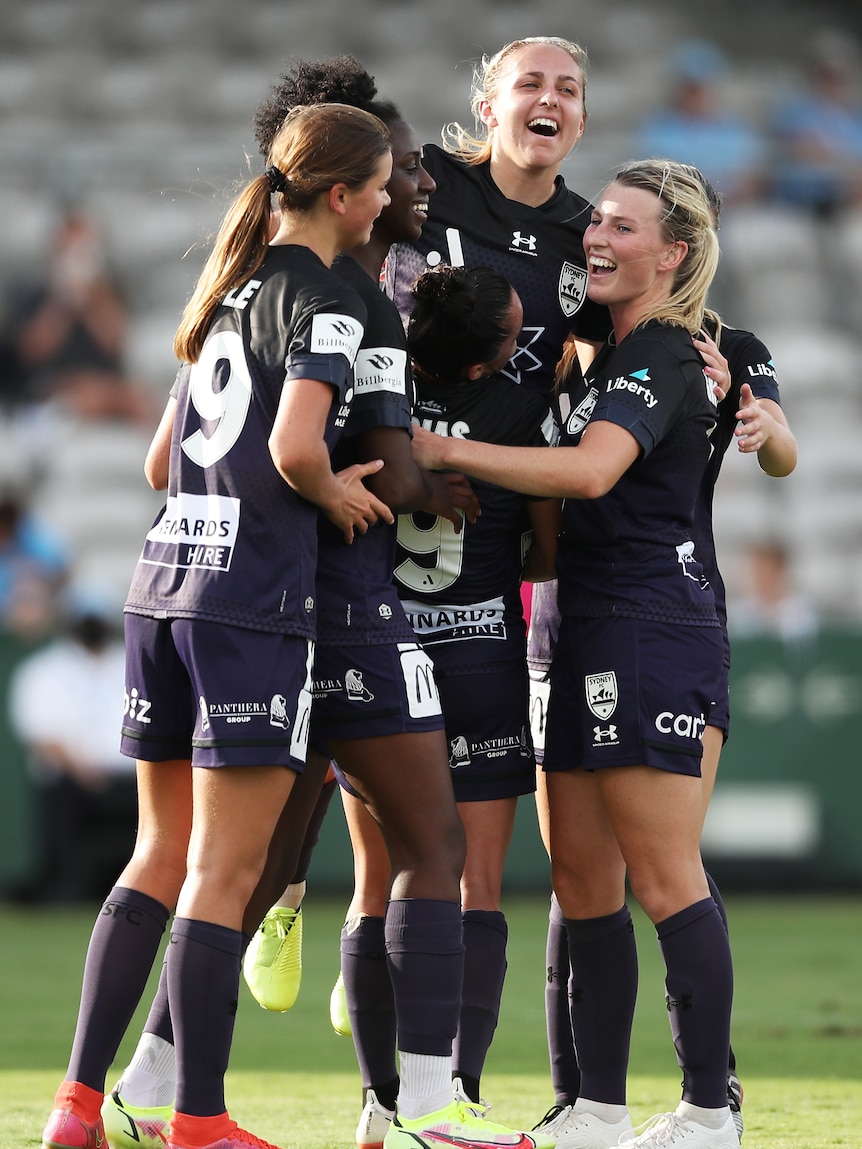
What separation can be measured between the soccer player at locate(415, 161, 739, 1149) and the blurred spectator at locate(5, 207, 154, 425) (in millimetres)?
7737

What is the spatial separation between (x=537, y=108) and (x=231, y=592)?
62.3 inches

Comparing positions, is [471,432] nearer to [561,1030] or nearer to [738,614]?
[561,1030]

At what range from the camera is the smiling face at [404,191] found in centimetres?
376

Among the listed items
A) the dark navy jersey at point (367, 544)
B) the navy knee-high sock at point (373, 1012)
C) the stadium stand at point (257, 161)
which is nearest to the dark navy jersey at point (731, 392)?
the dark navy jersey at point (367, 544)

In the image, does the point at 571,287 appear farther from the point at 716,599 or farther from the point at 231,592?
the point at 231,592

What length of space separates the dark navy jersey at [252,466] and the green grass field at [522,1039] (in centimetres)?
138

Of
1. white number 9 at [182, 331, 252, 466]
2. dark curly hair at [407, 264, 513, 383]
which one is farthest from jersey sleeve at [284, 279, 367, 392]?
dark curly hair at [407, 264, 513, 383]

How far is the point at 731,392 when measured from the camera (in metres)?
4.15

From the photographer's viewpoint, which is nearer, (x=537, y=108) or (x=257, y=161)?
(x=537, y=108)

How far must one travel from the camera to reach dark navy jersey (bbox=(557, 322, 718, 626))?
3.68m

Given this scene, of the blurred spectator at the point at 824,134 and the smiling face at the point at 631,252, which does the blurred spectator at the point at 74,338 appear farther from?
the smiling face at the point at 631,252

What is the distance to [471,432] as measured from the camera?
3863 millimetres

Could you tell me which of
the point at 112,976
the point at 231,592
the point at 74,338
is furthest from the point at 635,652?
the point at 74,338

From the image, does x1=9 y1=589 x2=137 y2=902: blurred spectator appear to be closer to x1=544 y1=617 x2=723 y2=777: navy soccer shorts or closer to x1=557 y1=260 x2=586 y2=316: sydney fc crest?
x1=557 y1=260 x2=586 y2=316: sydney fc crest
